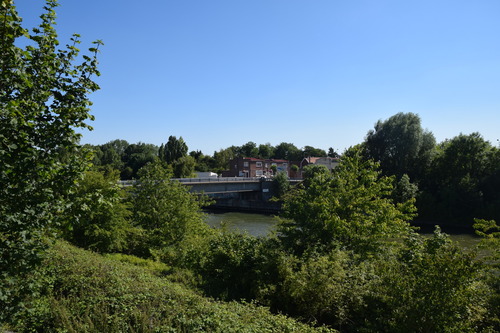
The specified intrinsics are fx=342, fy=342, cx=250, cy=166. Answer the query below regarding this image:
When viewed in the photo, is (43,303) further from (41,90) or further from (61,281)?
(41,90)

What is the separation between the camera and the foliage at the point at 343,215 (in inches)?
506

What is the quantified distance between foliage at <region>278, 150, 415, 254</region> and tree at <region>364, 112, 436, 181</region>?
1509 inches

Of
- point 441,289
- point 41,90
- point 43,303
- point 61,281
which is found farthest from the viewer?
point 61,281

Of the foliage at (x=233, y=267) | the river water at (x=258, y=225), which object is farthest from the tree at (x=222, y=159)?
the foliage at (x=233, y=267)

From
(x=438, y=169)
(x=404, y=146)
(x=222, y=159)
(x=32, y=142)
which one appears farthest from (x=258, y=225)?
(x=222, y=159)

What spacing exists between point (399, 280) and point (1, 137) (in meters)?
7.77

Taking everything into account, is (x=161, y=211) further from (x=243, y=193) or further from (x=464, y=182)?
(x=243, y=193)

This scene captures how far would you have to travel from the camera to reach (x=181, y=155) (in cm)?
7300

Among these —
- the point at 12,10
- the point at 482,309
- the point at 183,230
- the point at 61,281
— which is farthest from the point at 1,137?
the point at 183,230

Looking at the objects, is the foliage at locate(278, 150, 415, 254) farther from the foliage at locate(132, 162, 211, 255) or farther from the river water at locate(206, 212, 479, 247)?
the river water at locate(206, 212, 479, 247)

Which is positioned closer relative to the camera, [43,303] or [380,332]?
[43,303]

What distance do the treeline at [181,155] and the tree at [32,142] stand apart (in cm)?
5282

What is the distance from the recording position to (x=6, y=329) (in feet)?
18.6

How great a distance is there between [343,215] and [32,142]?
39.8 feet
